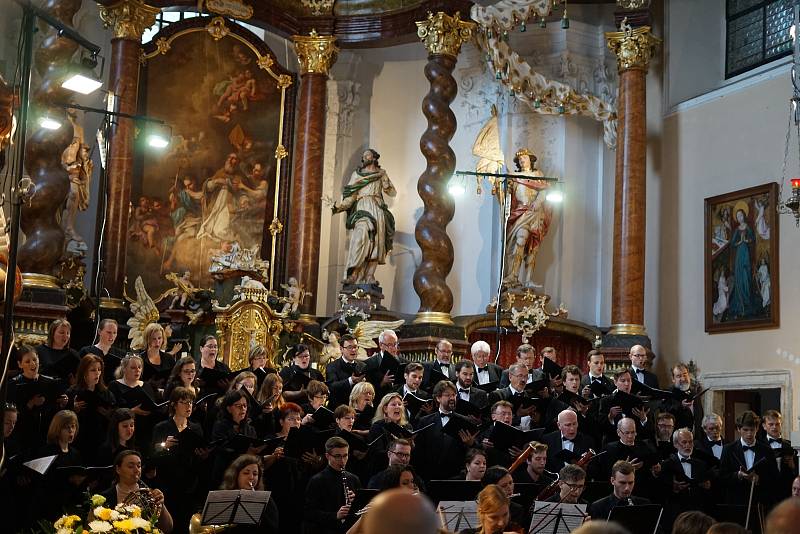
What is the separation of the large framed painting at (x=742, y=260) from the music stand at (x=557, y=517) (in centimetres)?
670

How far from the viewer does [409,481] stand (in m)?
7.14

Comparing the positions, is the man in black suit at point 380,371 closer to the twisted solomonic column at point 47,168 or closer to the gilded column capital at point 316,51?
the twisted solomonic column at point 47,168

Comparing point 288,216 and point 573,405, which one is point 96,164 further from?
point 573,405

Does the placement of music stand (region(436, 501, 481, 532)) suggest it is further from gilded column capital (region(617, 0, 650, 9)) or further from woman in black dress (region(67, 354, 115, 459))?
gilded column capital (region(617, 0, 650, 9))

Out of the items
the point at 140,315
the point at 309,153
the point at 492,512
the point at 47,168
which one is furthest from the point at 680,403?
the point at 47,168

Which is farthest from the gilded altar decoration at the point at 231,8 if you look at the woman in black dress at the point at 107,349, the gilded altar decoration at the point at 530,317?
the woman in black dress at the point at 107,349

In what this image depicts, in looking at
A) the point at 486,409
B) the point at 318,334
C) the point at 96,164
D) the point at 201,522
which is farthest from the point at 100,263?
the point at 201,522

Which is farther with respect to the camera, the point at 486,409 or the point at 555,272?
the point at 555,272

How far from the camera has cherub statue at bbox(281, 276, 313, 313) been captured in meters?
13.6

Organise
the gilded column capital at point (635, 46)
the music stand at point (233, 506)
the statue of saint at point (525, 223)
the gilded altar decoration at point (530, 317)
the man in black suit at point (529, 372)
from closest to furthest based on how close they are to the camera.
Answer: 1. the music stand at point (233, 506)
2. the man in black suit at point (529, 372)
3. the gilded column capital at point (635, 46)
4. the gilded altar decoration at point (530, 317)
5. the statue of saint at point (525, 223)

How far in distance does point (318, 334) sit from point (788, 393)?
5600 mm

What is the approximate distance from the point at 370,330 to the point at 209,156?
10.9ft

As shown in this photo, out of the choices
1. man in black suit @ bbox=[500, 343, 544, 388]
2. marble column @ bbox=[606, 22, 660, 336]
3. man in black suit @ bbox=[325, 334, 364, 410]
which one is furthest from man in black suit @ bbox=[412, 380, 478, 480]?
marble column @ bbox=[606, 22, 660, 336]

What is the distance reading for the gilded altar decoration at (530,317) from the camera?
14281 millimetres
